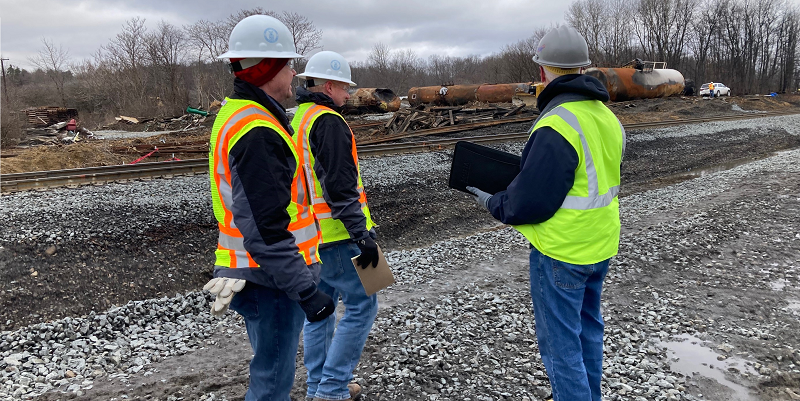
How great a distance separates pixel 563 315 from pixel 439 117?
19.2 meters

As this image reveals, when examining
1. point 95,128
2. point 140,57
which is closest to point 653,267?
point 95,128

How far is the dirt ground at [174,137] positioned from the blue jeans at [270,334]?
521 inches

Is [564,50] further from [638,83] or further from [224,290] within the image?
[638,83]

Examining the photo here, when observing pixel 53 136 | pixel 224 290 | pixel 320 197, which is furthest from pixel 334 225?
pixel 53 136

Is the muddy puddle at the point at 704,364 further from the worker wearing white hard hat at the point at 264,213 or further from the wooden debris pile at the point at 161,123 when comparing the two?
the wooden debris pile at the point at 161,123

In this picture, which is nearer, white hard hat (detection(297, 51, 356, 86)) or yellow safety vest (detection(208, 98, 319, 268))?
yellow safety vest (detection(208, 98, 319, 268))

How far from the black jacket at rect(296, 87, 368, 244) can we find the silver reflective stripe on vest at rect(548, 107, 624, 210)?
1.22 metres

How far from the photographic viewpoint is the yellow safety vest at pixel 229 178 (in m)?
2.03

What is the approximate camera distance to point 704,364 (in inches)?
145

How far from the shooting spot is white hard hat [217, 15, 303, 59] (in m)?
2.18

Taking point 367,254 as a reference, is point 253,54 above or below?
above

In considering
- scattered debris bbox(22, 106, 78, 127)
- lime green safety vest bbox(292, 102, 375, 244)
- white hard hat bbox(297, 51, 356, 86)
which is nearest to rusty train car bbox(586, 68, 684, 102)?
white hard hat bbox(297, 51, 356, 86)

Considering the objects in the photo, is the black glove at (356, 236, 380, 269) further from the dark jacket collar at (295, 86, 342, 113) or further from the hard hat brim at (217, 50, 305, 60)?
the hard hat brim at (217, 50, 305, 60)

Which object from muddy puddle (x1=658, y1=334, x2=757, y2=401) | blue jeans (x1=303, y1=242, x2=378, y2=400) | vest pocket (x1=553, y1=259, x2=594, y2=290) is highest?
vest pocket (x1=553, y1=259, x2=594, y2=290)
